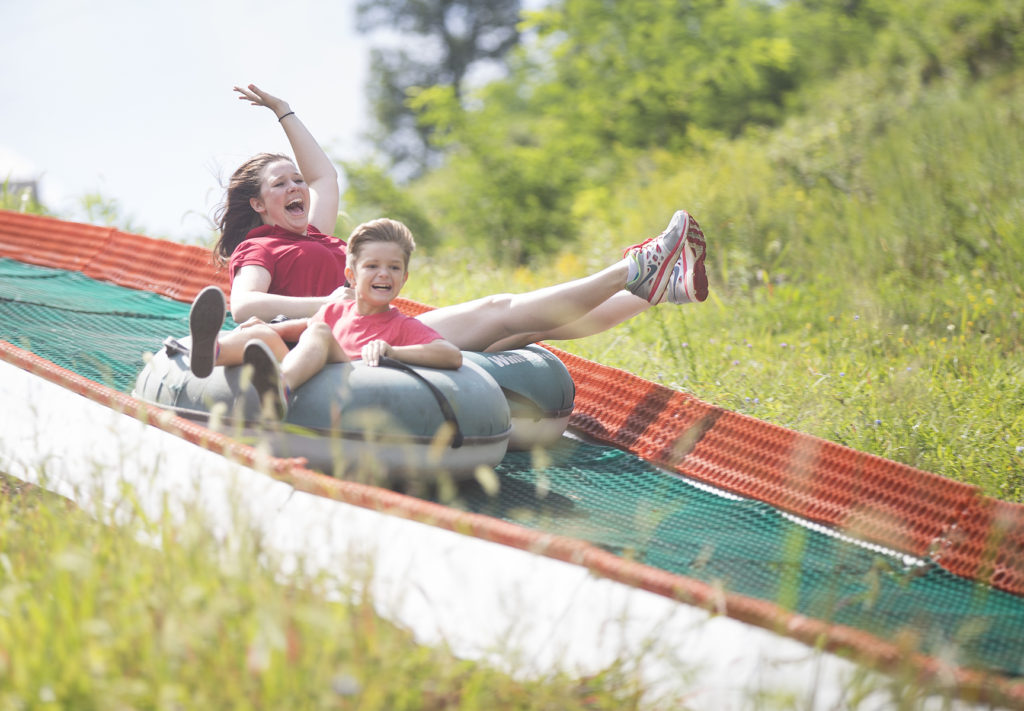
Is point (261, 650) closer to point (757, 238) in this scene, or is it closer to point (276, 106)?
point (276, 106)

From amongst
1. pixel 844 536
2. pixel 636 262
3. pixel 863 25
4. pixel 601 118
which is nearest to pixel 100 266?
pixel 636 262

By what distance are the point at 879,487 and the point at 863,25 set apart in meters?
16.1

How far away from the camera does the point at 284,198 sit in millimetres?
4160

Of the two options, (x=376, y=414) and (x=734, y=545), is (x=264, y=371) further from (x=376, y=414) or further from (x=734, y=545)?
(x=734, y=545)

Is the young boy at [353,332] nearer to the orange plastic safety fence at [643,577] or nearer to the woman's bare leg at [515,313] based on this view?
the orange plastic safety fence at [643,577]

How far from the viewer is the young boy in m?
3.03

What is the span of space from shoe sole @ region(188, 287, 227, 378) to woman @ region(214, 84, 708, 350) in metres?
0.56

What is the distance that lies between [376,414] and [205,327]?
602 millimetres

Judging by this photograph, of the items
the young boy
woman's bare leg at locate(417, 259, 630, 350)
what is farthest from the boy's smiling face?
woman's bare leg at locate(417, 259, 630, 350)

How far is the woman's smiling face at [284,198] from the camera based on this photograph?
13.7ft

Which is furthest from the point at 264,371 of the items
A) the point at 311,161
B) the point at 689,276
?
the point at 311,161

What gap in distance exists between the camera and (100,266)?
22.5ft

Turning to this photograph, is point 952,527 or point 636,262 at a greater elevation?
point 636,262

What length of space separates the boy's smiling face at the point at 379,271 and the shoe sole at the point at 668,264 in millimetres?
988
